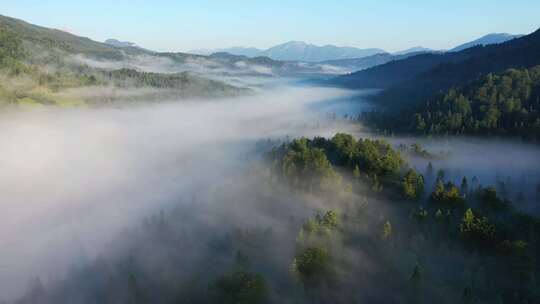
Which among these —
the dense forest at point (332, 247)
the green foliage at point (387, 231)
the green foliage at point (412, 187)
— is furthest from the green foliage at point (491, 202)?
the green foliage at point (387, 231)

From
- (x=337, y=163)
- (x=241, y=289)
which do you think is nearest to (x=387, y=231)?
(x=241, y=289)

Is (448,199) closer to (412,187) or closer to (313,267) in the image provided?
(412,187)

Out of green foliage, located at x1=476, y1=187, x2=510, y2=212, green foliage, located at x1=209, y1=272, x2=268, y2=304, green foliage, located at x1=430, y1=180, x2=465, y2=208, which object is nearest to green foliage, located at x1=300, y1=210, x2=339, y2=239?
green foliage, located at x1=209, y1=272, x2=268, y2=304

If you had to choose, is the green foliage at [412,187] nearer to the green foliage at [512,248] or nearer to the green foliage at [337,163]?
the green foliage at [337,163]

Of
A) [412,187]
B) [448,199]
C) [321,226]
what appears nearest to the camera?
[321,226]

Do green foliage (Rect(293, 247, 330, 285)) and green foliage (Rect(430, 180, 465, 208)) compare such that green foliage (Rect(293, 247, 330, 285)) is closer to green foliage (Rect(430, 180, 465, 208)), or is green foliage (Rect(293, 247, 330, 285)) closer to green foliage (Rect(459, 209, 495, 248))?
green foliage (Rect(459, 209, 495, 248))
